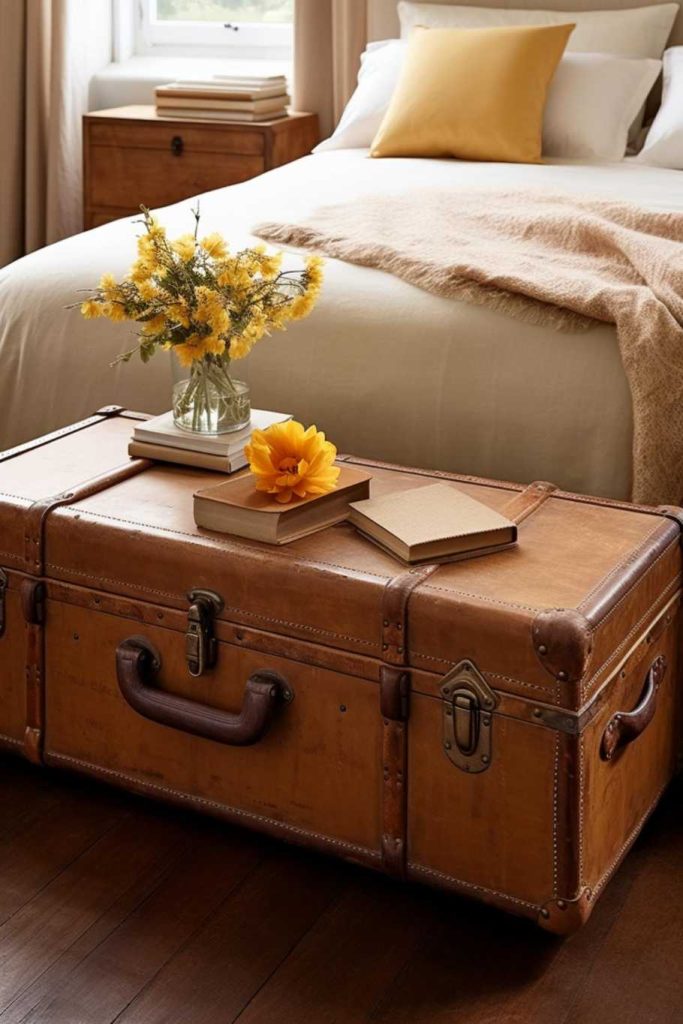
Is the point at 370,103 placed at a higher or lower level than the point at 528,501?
higher

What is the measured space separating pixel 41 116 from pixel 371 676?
11.3ft

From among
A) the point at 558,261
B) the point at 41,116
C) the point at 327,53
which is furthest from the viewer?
the point at 41,116

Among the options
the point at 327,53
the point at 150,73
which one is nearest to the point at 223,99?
the point at 327,53

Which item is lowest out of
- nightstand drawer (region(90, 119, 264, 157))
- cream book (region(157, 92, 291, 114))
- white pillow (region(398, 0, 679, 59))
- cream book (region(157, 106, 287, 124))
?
nightstand drawer (region(90, 119, 264, 157))

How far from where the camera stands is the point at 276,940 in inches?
62.6

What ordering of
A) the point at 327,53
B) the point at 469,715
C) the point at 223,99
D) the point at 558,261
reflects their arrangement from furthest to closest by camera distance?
1. the point at 327,53
2. the point at 223,99
3. the point at 558,261
4. the point at 469,715

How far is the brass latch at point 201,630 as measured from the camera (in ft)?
5.62

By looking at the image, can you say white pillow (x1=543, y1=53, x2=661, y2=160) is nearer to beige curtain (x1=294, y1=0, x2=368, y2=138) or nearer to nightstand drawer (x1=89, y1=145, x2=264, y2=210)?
beige curtain (x1=294, y1=0, x2=368, y2=138)

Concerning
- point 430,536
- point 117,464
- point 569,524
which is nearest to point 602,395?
point 569,524

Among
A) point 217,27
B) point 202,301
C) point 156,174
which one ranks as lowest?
point 202,301

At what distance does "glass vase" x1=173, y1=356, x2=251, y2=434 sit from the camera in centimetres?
194

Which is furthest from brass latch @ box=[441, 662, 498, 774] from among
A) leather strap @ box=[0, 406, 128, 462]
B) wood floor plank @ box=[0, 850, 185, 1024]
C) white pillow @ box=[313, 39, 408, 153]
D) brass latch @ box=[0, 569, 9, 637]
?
white pillow @ box=[313, 39, 408, 153]

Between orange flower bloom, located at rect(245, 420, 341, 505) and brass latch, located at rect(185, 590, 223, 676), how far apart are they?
0.52 feet

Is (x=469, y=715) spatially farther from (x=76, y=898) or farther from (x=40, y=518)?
(x=40, y=518)
